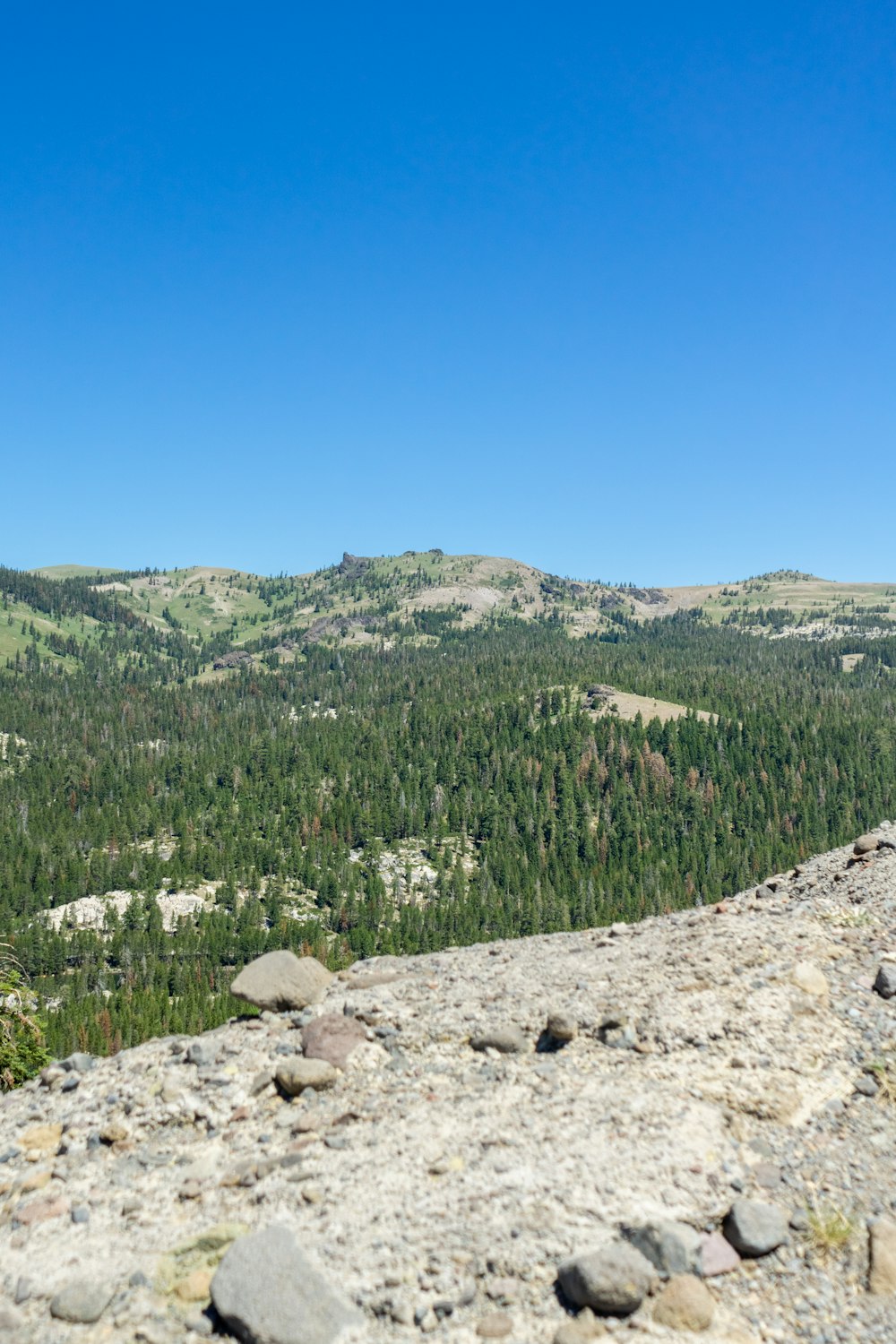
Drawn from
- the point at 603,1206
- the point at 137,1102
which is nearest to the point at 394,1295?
the point at 603,1206

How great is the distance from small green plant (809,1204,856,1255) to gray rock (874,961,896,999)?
7175 millimetres

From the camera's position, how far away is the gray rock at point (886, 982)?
2039 cm

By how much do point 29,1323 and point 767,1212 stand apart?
1266 cm

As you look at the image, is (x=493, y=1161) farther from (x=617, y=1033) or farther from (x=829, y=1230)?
(x=829, y=1230)

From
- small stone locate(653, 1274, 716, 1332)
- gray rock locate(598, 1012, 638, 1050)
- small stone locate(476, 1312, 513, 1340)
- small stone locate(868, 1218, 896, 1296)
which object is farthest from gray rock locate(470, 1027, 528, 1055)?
small stone locate(868, 1218, 896, 1296)

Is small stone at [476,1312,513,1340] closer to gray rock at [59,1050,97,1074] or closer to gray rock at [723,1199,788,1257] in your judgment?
gray rock at [723,1199,788,1257]

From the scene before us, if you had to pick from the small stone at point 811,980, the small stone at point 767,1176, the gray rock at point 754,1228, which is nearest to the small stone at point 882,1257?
the gray rock at point 754,1228

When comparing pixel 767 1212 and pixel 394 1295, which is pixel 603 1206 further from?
pixel 394 1295

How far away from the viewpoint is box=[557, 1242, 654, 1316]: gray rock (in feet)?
41.3

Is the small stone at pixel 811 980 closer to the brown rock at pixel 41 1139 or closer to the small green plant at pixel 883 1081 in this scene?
the small green plant at pixel 883 1081

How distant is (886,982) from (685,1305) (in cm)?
1097

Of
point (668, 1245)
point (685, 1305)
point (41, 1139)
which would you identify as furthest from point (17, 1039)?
point (685, 1305)

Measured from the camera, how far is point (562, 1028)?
19.8 metres

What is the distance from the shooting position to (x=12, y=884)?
189 metres
